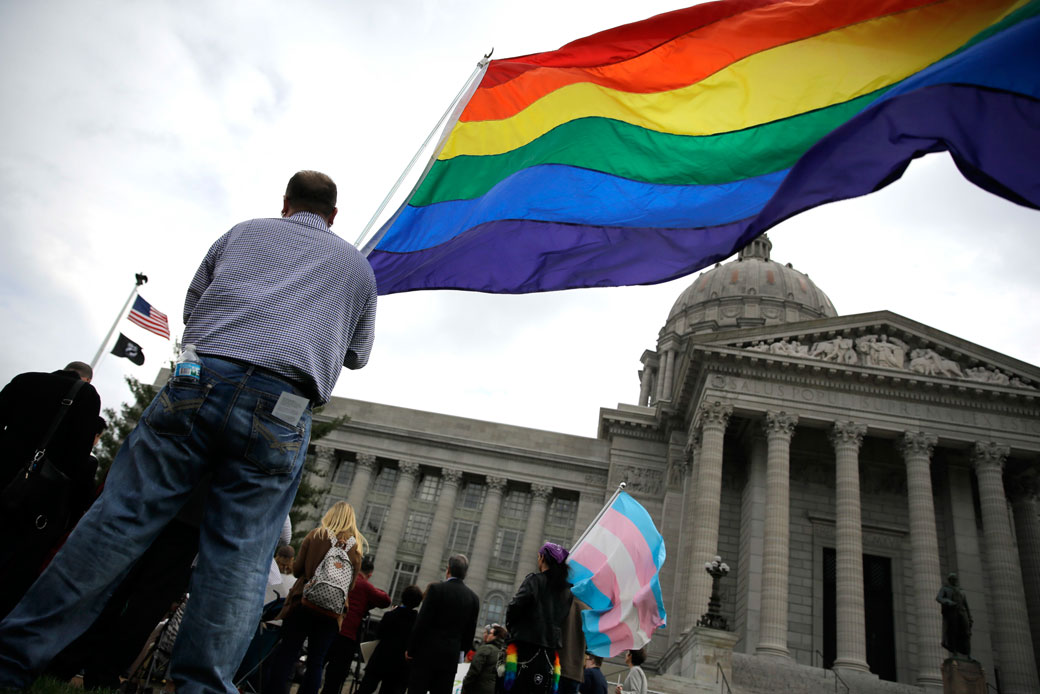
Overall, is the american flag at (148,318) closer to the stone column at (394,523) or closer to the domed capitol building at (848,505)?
the domed capitol building at (848,505)

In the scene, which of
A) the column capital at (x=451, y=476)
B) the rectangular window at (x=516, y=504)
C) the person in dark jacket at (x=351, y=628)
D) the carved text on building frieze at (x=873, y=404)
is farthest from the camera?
the column capital at (x=451, y=476)

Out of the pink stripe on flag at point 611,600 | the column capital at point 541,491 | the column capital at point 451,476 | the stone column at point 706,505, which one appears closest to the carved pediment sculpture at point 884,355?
the stone column at point 706,505

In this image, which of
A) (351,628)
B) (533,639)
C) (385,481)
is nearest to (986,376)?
(533,639)

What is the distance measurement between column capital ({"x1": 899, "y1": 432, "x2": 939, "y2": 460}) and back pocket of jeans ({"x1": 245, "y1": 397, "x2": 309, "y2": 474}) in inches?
1230

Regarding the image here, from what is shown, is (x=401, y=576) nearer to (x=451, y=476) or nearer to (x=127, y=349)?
(x=451, y=476)

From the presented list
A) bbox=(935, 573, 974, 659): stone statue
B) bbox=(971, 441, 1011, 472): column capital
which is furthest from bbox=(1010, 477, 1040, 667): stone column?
bbox=(935, 573, 974, 659): stone statue

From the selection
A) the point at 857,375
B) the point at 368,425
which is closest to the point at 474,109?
the point at 857,375

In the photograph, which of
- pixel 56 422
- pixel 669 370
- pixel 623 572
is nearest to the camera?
pixel 56 422

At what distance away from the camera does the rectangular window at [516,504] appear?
4544 cm

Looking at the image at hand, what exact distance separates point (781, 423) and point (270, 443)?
29.6 m

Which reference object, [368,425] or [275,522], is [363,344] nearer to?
[275,522]

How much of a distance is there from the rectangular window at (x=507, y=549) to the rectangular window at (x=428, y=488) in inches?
185

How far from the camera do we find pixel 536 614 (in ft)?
24.8

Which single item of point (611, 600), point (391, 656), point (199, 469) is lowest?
point (391, 656)
